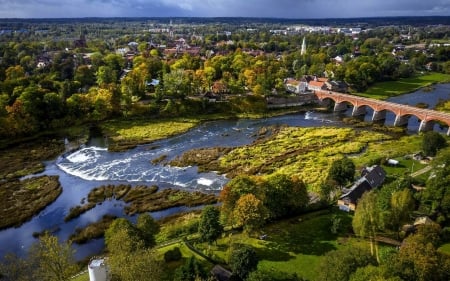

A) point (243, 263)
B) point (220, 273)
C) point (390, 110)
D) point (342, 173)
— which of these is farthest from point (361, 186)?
point (390, 110)

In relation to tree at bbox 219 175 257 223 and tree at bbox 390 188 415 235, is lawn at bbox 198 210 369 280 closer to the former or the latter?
tree at bbox 219 175 257 223

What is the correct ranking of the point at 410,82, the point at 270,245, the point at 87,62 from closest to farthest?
the point at 270,245 → the point at 410,82 → the point at 87,62

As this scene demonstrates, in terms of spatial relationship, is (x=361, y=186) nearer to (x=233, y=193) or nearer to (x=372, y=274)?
(x=233, y=193)

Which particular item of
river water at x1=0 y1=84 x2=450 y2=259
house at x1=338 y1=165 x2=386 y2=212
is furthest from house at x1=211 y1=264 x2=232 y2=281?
house at x1=338 y1=165 x2=386 y2=212

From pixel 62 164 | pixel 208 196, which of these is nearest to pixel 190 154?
pixel 208 196

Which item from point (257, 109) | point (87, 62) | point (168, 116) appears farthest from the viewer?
point (87, 62)

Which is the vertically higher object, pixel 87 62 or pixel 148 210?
pixel 87 62

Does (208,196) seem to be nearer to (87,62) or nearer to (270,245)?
(270,245)
